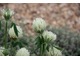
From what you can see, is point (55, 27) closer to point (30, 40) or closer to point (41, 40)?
point (30, 40)

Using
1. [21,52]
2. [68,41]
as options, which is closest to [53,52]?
[21,52]

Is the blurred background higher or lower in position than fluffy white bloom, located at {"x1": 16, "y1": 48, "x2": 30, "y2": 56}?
higher

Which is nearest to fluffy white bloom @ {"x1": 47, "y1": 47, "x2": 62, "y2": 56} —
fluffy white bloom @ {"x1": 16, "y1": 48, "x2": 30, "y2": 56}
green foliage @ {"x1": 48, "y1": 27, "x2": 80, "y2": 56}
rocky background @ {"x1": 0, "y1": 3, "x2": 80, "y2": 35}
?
fluffy white bloom @ {"x1": 16, "y1": 48, "x2": 30, "y2": 56}

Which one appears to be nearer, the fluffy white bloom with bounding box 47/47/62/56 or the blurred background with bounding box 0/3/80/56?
the fluffy white bloom with bounding box 47/47/62/56

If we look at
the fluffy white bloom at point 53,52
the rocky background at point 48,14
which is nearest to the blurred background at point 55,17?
the rocky background at point 48,14

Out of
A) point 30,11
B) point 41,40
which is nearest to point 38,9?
point 30,11

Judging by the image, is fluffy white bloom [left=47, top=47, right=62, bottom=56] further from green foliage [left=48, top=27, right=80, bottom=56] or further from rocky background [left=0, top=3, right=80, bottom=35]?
rocky background [left=0, top=3, right=80, bottom=35]

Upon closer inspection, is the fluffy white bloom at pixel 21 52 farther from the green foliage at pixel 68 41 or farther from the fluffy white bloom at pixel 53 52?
the green foliage at pixel 68 41

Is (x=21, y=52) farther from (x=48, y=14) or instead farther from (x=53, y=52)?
(x=48, y=14)
